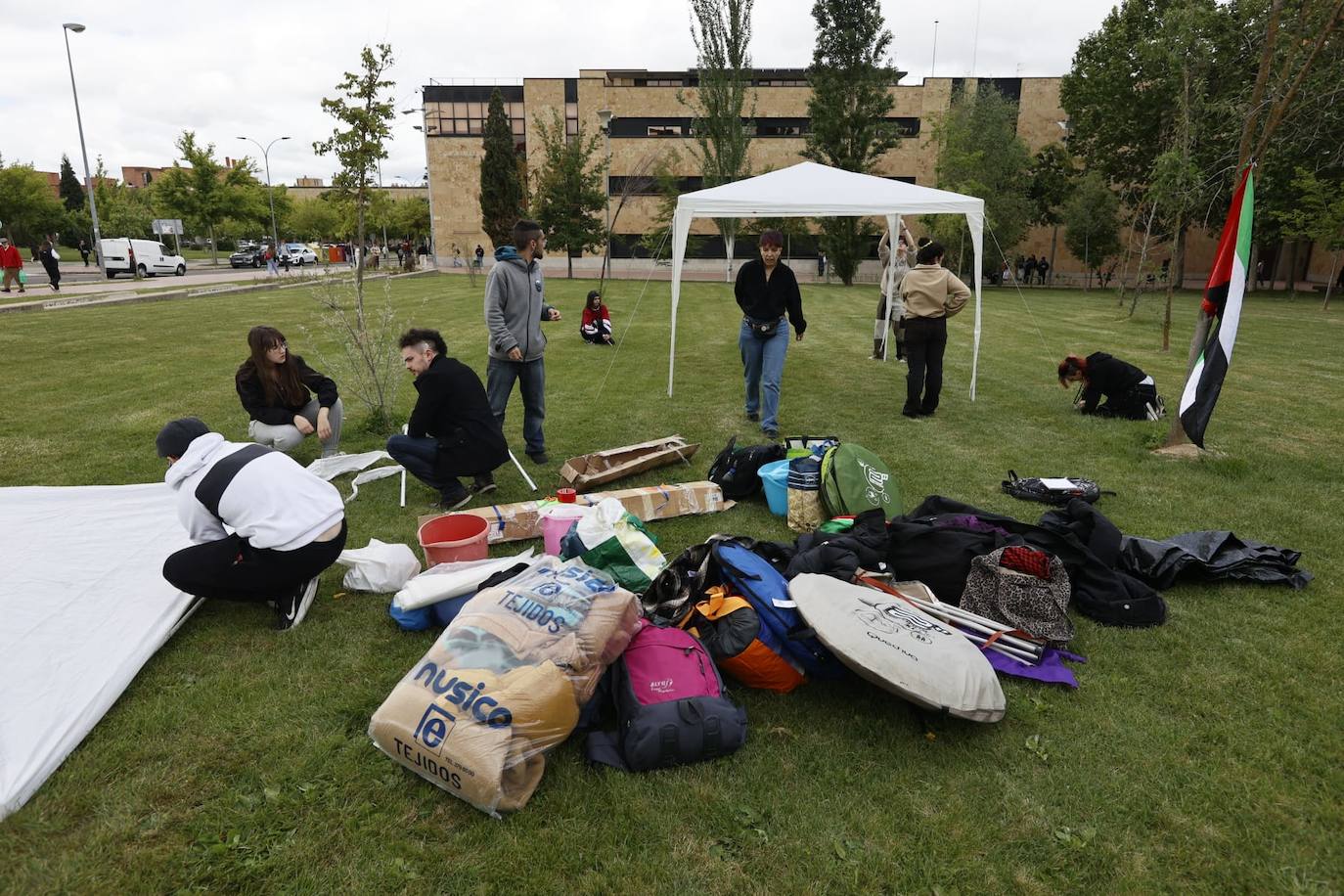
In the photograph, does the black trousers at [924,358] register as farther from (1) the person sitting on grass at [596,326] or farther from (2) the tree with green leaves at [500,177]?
(2) the tree with green leaves at [500,177]

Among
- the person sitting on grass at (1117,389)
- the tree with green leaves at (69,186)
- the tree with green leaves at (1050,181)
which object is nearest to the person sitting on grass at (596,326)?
the person sitting on grass at (1117,389)

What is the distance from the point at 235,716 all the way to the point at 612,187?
41763mm

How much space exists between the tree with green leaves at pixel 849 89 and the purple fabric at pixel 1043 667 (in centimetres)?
2748

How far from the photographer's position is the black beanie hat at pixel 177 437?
3.30 meters

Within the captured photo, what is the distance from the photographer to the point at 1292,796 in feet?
8.30

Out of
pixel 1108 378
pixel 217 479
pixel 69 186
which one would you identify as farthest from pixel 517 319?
pixel 69 186

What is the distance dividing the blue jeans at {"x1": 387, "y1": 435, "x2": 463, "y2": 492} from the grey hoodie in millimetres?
1074

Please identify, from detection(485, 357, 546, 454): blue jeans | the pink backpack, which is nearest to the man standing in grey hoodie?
detection(485, 357, 546, 454): blue jeans

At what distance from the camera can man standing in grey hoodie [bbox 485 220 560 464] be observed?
5.64m

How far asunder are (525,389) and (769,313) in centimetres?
249

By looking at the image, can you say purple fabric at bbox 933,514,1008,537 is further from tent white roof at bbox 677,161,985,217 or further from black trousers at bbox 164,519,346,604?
tent white roof at bbox 677,161,985,217

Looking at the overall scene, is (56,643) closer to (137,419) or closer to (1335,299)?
(137,419)

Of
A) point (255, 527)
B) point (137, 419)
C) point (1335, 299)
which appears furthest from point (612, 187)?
point (255, 527)

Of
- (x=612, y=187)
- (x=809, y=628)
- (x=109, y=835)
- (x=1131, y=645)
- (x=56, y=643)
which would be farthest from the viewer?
(x=612, y=187)
